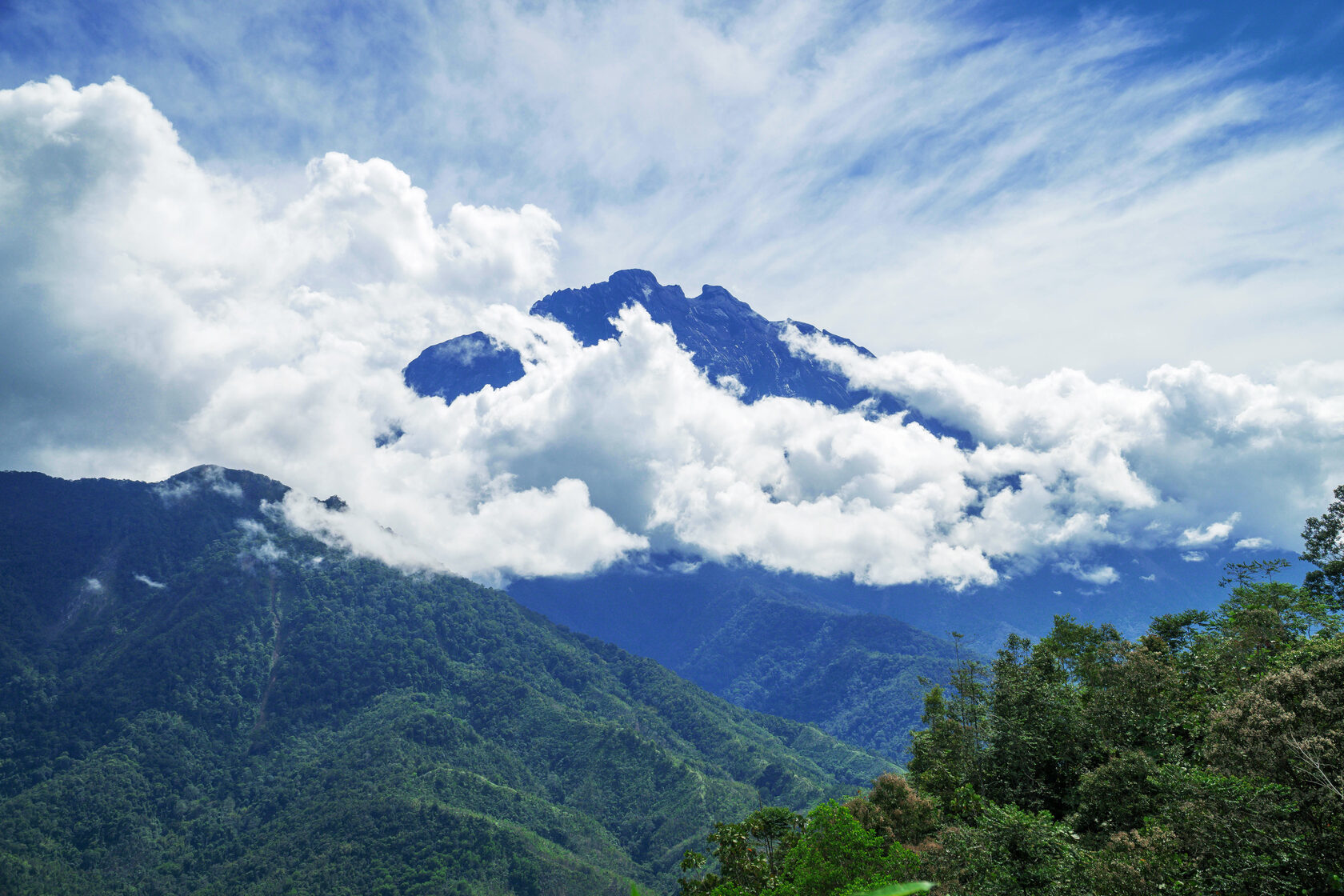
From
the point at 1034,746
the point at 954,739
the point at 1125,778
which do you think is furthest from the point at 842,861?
the point at 954,739

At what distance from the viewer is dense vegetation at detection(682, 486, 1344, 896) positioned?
2245 centimetres

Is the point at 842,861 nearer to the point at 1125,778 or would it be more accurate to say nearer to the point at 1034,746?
the point at 1125,778

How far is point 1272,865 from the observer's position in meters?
21.1

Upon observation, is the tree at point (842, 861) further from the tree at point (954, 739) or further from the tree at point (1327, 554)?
the tree at point (1327, 554)

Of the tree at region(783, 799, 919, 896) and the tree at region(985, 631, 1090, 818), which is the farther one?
the tree at region(985, 631, 1090, 818)

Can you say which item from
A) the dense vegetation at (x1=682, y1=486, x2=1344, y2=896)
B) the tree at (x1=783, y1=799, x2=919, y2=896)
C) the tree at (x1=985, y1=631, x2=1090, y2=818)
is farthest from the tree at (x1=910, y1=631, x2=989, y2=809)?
the tree at (x1=783, y1=799, x2=919, y2=896)

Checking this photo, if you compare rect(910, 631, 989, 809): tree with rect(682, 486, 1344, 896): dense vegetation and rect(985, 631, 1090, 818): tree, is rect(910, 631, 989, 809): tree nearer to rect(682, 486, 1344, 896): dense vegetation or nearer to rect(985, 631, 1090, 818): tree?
rect(682, 486, 1344, 896): dense vegetation

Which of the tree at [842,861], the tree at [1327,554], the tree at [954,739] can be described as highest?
the tree at [1327,554]

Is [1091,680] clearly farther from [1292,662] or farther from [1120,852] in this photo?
[1120,852]

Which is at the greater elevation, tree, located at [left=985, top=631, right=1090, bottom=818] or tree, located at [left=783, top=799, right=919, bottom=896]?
tree, located at [left=985, top=631, right=1090, bottom=818]

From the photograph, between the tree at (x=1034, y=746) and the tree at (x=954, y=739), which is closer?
the tree at (x=1034, y=746)

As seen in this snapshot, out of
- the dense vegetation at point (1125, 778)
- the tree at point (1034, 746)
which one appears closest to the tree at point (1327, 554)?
the dense vegetation at point (1125, 778)

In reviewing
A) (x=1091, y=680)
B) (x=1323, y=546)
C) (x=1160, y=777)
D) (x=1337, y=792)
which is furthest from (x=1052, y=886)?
(x=1323, y=546)

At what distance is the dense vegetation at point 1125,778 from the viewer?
22.5m
